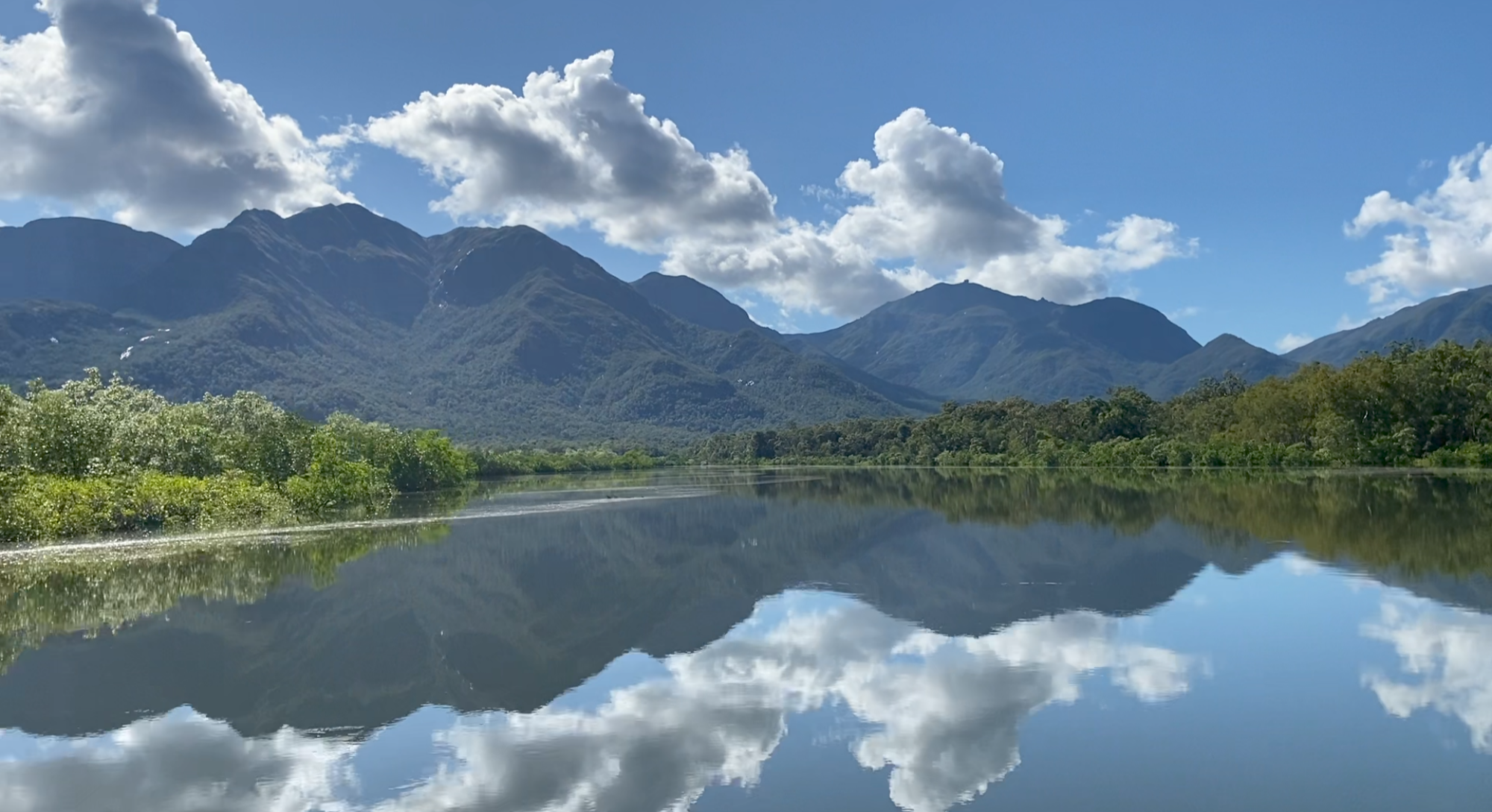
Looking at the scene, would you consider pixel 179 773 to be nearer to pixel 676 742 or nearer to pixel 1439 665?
pixel 676 742

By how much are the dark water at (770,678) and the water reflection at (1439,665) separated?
73 mm

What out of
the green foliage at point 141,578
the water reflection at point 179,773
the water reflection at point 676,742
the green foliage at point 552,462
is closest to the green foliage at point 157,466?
the green foliage at point 141,578

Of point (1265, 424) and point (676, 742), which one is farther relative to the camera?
point (1265, 424)

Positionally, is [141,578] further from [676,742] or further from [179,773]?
[676,742]

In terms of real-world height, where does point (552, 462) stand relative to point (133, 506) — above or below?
below

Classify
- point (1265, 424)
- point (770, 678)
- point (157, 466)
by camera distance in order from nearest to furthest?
point (770, 678) → point (157, 466) → point (1265, 424)

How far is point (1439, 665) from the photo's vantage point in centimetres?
1172

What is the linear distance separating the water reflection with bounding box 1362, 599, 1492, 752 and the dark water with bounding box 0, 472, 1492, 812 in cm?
7

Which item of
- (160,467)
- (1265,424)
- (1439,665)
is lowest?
(1439,665)

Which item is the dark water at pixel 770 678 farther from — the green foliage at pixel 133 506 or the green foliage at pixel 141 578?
the green foliage at pixel 133 506

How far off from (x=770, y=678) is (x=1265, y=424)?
3113 inches

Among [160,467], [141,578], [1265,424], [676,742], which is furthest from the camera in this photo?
[1265,424]

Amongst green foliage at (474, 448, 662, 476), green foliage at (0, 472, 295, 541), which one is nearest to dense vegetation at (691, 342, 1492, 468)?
green foliage at (474, 448, 662, 476)

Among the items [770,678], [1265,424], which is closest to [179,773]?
[770,678]
